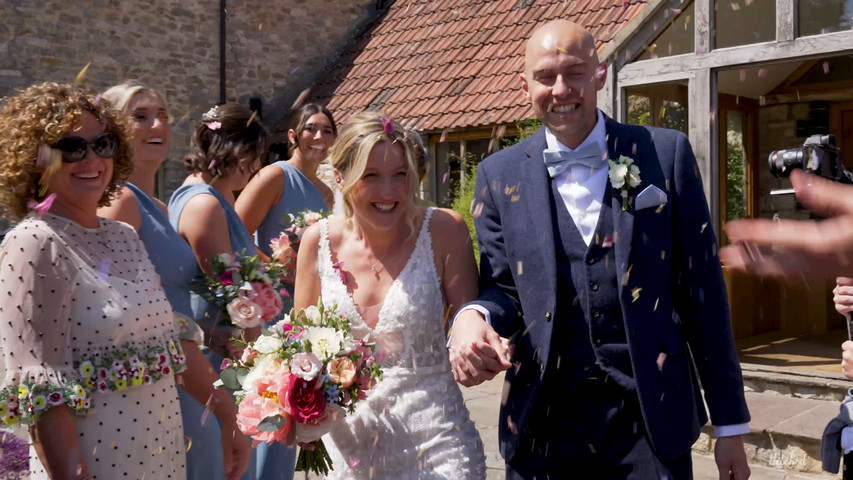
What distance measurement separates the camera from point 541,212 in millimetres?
2695

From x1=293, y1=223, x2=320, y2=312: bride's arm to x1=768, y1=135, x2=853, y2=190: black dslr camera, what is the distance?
169cm

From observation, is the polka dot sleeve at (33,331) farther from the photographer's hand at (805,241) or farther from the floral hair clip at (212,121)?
the photographer's hand at (805,241)

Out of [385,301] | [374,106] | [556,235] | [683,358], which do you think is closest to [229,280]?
[385,301]

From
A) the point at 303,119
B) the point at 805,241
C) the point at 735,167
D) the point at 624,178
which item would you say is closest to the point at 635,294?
the point at 624,178

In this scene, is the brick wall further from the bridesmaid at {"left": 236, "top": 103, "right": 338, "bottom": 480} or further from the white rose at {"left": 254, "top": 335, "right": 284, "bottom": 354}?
the white rose at {"left": 254, "top": 335, "right": 284, "bottom": 354}

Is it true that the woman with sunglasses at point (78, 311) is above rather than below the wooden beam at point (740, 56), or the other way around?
below

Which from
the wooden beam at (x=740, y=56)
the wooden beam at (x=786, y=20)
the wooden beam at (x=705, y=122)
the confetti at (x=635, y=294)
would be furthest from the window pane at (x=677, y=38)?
the confetti at (x=635, y=294)

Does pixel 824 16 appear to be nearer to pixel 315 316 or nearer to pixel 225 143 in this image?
pixel 225 143

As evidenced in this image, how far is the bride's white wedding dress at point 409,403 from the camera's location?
9.77ft

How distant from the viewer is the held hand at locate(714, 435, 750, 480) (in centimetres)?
264

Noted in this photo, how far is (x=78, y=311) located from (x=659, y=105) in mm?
7344

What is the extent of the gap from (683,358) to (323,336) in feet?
3.71

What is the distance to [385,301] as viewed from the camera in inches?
123

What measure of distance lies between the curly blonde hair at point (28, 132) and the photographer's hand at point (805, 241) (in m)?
2.14
